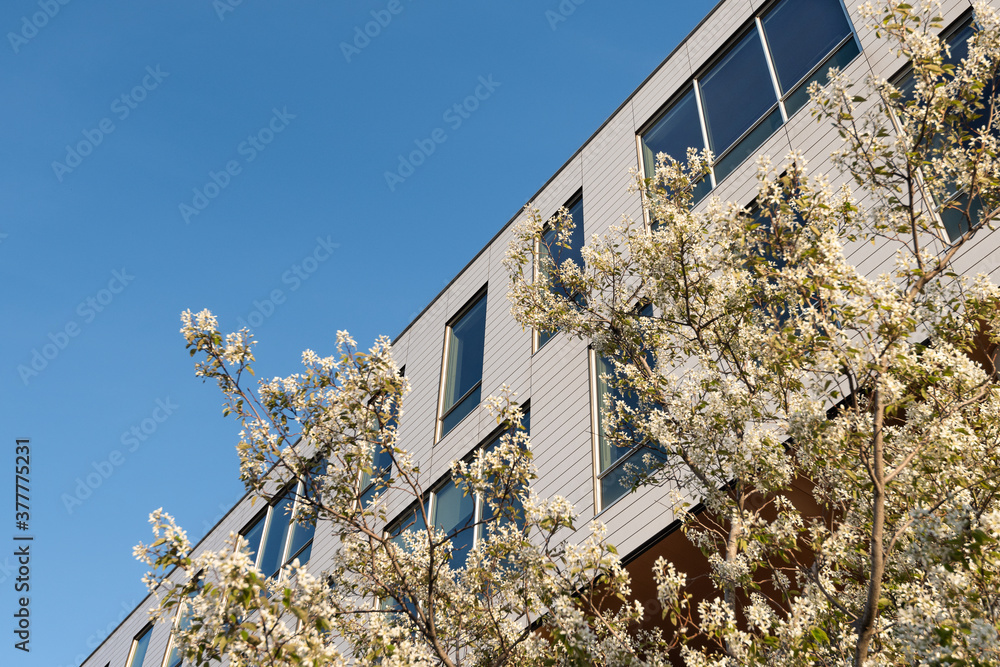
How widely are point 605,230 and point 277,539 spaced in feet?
39.5

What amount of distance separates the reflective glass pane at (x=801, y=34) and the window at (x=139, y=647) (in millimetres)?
23988

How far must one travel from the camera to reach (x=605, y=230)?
14422mm

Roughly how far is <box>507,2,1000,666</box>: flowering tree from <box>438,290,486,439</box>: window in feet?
26.2

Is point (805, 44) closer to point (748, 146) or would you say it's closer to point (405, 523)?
point (748, 146)

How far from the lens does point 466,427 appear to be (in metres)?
15.4

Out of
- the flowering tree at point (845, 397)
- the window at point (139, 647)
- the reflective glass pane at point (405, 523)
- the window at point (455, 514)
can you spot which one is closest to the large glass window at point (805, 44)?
the flowering tree at point (845, 397)

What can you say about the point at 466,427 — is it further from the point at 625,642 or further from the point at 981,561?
the point at 981,561

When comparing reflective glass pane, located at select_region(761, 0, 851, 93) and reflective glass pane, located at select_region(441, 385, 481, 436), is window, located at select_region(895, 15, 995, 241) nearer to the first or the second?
reflective glass pane, located at select_region(761, 0, 851, 93)

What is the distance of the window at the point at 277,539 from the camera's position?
19.0 m

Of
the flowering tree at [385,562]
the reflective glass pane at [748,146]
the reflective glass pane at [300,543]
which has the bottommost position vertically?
the flowering tree at [385,562]

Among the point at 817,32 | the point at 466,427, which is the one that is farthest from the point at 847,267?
the point at 466,427

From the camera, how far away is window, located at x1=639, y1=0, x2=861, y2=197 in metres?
12.0

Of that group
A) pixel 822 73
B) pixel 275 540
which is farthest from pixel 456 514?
pixel 822 73

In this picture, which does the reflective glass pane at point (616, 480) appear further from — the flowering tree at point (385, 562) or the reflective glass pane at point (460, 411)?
the reflective glass pane at point (460, 411)
